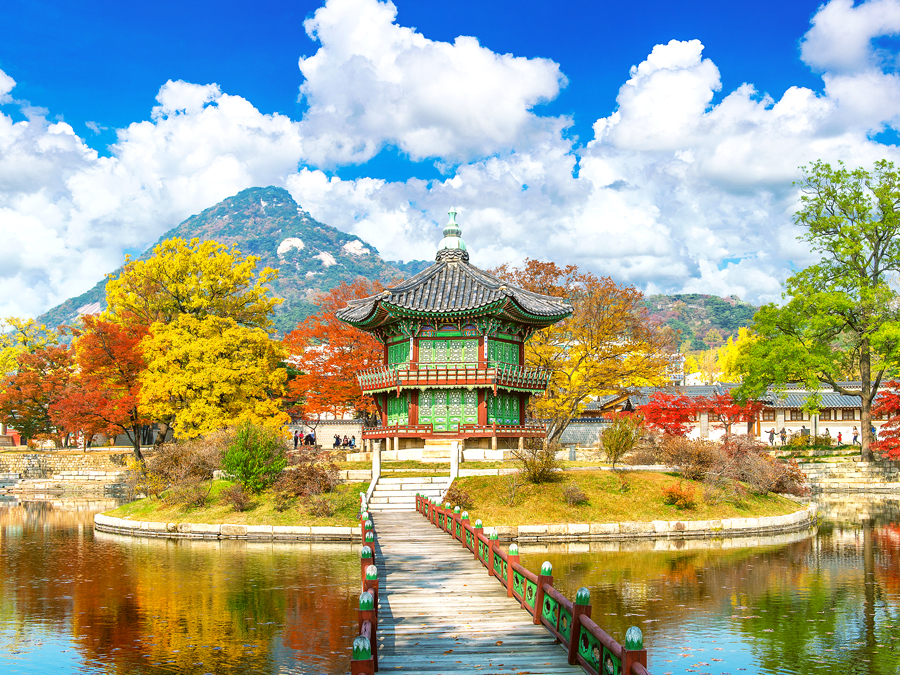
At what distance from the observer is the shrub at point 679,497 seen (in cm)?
2808

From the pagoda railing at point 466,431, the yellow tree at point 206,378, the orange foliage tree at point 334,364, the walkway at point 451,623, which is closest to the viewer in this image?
the walkway at point 451,623

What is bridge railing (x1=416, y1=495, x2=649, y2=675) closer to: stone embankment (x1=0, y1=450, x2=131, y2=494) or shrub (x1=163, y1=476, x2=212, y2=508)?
shrub (x1=163, y1=476, x2=212, y2=508)

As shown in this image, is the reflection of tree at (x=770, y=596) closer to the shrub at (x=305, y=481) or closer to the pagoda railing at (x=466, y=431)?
the shrub at (x=305, y=481)

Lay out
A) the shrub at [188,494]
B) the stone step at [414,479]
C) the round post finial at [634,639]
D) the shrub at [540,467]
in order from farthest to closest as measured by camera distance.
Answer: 1. the stone step at [414,479]
2. the shrub at [188,494]
3. the shrub at [540,467]
4. the round post finial at [634,639]

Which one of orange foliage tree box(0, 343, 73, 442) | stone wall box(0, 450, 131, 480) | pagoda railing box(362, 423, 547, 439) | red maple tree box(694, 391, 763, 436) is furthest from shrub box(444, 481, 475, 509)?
orange foliage tree box(0, 343, 73, 442)

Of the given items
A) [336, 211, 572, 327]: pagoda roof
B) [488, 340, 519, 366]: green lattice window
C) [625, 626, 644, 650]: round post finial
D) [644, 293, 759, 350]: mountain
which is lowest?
[625, 626, 644, 650]: round post finial

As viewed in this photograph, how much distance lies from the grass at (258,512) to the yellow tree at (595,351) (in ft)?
59.8

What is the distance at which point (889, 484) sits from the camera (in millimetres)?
42375

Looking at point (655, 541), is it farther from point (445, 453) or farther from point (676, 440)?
point (445, 453)

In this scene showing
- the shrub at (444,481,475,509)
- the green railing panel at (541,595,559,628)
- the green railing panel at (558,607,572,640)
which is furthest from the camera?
the shrub at (444,481,475,509)

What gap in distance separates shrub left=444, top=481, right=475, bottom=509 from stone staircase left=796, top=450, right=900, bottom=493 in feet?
82.0

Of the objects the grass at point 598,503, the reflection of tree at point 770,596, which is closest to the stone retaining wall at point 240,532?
the grass at point 598,503

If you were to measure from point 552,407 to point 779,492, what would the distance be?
14.7m

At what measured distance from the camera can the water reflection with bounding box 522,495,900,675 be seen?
12781mm
